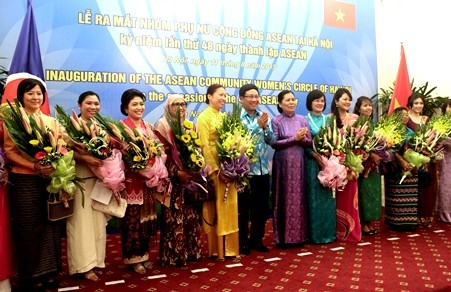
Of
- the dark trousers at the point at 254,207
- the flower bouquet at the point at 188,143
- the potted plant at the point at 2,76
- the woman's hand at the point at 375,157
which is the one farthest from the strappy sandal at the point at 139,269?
the woman's hand at the point at 375,157

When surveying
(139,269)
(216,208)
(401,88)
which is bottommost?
(139,269)

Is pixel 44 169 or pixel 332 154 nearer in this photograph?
pixel 44 169

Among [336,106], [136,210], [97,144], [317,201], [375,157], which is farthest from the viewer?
[336,106]

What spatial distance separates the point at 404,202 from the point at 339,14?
285cm

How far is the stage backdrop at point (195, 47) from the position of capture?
14.8 feet

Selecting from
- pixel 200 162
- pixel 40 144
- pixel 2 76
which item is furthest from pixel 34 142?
pixel 2 76

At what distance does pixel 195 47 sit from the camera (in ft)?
17.0

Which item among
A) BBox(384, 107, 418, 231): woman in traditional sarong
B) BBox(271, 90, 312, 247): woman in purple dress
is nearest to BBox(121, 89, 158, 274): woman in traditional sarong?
BBox(271, 90, 312, 247): woman in purple dress

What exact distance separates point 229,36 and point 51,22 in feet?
6.52

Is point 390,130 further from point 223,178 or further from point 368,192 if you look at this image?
point 223,178

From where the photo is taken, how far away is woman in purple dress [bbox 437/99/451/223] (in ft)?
16.6

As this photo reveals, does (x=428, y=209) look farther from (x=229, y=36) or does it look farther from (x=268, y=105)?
(x=229, y=36)

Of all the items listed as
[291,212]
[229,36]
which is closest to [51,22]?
[229,36]

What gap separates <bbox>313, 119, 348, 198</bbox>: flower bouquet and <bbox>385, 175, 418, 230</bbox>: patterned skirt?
0.87 metres
